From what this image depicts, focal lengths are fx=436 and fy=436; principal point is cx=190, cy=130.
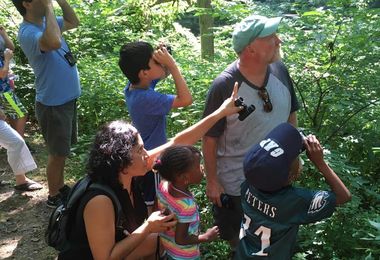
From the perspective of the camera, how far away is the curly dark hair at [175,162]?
246 cm

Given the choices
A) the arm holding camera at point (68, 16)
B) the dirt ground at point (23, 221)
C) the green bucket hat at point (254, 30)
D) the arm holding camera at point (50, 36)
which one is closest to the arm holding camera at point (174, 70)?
the green bucket hat at point (254, 30)

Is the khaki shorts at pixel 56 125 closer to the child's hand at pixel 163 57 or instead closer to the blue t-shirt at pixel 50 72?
the blue t-shirt at pixel 50 72

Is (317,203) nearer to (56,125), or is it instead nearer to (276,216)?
(276,216)

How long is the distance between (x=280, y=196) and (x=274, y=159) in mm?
184

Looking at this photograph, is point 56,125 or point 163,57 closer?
point 163,57

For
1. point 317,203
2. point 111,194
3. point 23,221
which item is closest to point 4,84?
point 23,221

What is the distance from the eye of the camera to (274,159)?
198 centimetres

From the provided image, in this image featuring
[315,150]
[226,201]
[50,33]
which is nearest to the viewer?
[315,150]

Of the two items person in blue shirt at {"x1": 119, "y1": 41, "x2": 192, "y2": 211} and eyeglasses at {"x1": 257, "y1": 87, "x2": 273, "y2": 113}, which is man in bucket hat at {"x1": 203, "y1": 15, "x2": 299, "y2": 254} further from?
person in blue shirt at {"x1": 119, "y1": 41, "x2": 192, "y2": 211}

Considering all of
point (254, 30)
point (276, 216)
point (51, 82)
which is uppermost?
point (254, 30)

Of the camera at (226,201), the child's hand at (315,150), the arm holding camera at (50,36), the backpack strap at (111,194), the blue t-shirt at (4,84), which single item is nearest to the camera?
the child's hand at (315,150)

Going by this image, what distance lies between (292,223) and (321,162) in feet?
1.07

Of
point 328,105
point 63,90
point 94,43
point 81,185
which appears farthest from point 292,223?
point 94,43

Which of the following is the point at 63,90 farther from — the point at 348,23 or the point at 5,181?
the point at 348,23
